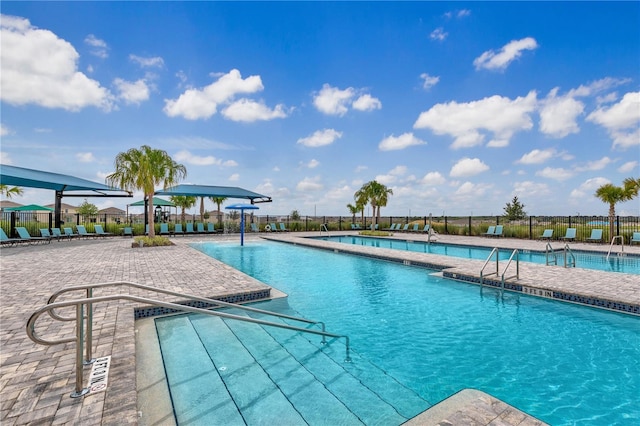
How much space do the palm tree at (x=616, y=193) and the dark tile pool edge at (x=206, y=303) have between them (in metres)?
17.4

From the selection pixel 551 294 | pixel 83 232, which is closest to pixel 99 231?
pixel 83 232

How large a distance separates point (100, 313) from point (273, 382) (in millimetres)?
2890

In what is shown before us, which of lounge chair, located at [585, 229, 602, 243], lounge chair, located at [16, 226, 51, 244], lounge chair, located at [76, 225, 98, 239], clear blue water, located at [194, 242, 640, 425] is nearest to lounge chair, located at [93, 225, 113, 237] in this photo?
lounge chair, located at [76, 225, 98, 239]

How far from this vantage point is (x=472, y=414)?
89.7 inches

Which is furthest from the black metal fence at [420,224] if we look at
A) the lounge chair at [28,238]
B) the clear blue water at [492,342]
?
the clear blue water at [492,342]

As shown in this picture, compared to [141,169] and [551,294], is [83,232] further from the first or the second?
[551,294]

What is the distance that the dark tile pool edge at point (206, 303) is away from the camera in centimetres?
467

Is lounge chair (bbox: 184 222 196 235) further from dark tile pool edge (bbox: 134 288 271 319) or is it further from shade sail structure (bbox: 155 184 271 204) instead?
dark tile pool edge (bbox: 134 288 271 319)

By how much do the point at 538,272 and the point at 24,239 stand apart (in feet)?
63.8

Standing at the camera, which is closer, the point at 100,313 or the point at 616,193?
the point at 100,313

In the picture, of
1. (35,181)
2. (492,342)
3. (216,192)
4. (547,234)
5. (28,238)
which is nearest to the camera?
(492,342)

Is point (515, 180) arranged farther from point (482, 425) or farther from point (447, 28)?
point (482, 425)

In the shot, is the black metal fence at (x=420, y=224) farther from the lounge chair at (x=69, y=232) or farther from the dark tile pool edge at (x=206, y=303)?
the dark tile pool edge at (x=206, y=303)

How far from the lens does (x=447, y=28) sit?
39.0 feet
